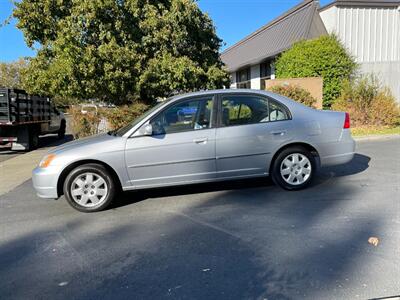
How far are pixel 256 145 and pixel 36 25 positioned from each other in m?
10.6

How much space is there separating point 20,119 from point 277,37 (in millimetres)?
13481

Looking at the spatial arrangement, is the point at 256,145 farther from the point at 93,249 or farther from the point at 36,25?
the point at 36,25

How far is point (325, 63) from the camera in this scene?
1492 centimetres

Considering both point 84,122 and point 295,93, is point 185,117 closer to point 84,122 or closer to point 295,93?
point 84,122

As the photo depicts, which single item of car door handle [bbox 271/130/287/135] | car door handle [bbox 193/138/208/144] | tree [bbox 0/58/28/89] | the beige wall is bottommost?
car door handle [bbox 193/138/208/144]

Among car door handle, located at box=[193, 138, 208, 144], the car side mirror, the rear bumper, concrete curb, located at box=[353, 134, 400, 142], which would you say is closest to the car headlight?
the car side mirror

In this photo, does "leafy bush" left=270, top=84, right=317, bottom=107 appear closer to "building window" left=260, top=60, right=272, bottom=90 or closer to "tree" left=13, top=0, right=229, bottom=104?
"tree" left=13, top=0, right=229, bottom=104

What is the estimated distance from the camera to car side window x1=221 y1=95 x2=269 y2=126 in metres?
5.47

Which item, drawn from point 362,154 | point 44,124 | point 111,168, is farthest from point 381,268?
point 44,124

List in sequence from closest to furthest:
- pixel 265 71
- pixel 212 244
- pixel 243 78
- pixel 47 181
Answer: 1. pixel 212 244
2. pixel 47 181
3. pixel 265 71
4. pixel 243 78

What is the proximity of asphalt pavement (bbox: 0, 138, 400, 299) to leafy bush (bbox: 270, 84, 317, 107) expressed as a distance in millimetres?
7342

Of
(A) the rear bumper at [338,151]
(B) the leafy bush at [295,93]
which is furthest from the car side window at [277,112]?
(B) the leafy bush at [295,93]

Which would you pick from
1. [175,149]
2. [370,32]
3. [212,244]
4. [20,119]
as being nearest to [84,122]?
[20,119]

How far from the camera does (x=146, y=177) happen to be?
5.25 metres
